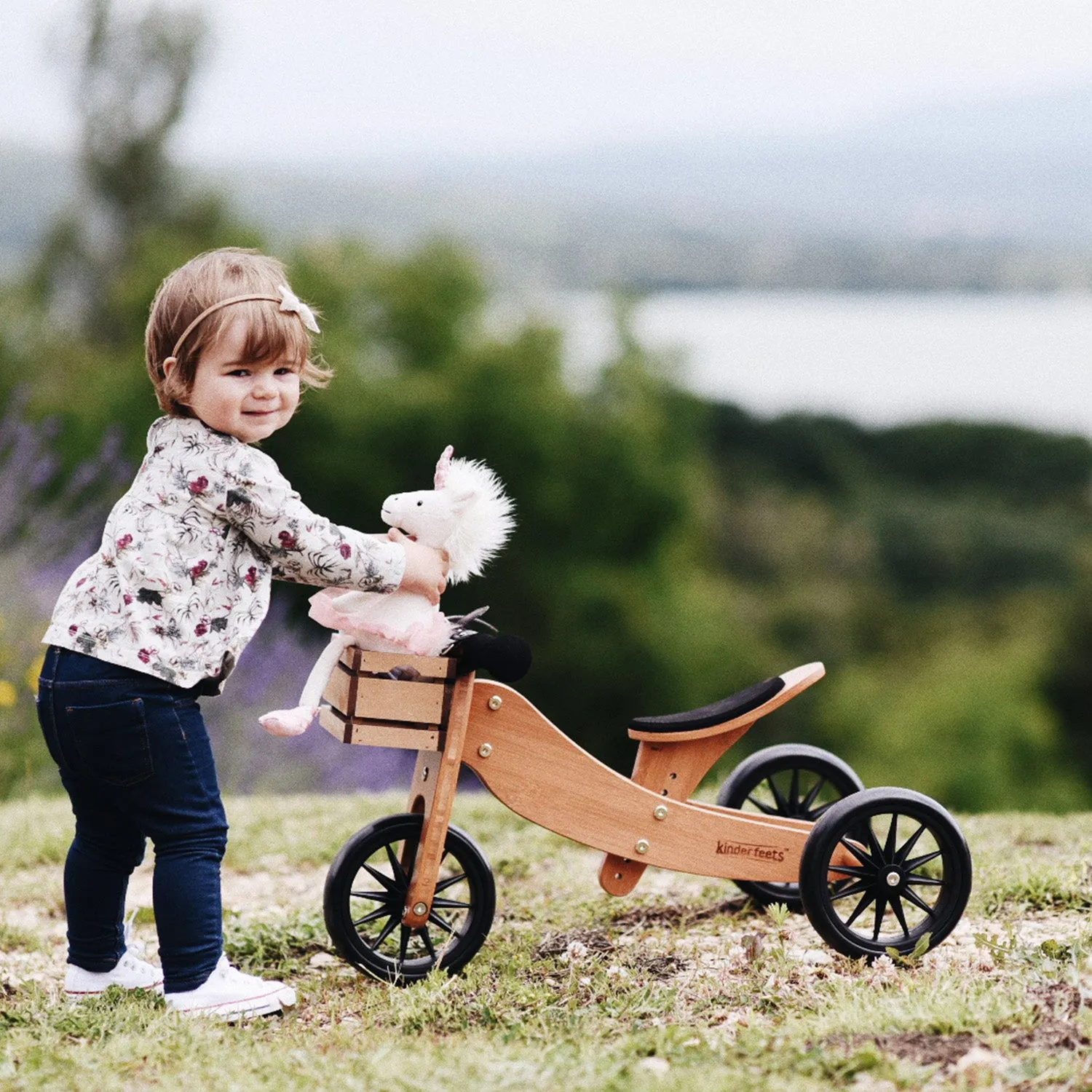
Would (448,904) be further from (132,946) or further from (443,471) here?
(443,471)

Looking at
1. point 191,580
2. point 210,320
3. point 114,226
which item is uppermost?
point 114,226

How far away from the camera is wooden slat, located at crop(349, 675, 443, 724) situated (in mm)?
3133

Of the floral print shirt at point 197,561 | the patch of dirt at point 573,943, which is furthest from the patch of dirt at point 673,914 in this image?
the floral print shirt at point 197,561

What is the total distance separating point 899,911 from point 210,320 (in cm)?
218

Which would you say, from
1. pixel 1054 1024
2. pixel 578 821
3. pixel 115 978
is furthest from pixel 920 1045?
pixel 115 978

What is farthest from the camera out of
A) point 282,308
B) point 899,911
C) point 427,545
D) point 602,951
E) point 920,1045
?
point 602,951

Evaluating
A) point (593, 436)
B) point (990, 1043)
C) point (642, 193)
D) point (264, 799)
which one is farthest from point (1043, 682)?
point (990, 1043)

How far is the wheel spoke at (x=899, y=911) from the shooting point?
3379 millimetres

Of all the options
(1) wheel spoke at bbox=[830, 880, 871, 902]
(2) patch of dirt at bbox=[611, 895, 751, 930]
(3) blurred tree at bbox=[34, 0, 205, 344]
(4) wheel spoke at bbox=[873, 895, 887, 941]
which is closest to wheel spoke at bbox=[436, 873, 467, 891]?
(2) patch of dirt at bbox=[611, 895, 751, 930]

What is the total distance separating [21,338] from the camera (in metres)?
21.7

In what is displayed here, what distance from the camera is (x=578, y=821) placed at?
11.1 feet

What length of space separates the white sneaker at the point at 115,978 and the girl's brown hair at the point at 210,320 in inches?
53.7

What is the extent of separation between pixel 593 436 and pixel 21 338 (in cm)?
929

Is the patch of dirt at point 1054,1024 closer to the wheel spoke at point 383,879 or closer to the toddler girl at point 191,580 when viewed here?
the wheel spoke at point 383,879
